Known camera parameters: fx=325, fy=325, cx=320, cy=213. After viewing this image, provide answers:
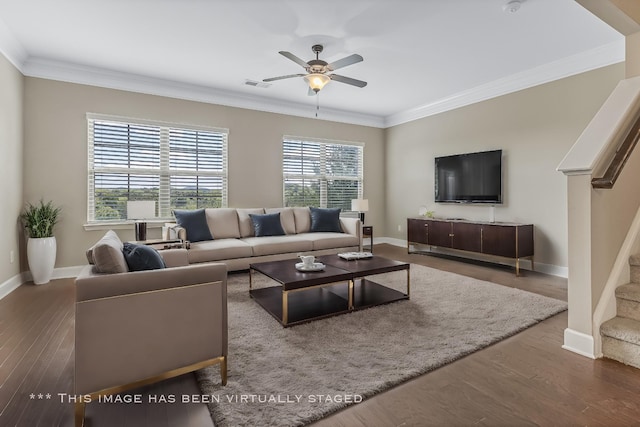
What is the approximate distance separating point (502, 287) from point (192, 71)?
4995 millimetres

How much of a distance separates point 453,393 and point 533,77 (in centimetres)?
472

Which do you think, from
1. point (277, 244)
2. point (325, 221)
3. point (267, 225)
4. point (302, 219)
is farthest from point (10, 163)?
point (325, 221)

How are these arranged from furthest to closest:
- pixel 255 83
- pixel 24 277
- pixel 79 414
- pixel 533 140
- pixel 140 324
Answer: pixel 255 83
pixel 533 140
pixel 24 277
pixel 140 324
pixel 79 414

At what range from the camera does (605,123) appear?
243 centimetres

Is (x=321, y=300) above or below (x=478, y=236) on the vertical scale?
below

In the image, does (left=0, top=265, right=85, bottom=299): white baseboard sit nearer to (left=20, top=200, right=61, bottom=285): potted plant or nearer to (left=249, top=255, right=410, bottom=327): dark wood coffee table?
(left=20, top=200, right=61, bottom=285): potted plant

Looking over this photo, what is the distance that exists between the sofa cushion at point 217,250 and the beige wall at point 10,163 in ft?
6.55

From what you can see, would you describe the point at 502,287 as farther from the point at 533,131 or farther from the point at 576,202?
the point at 533,131

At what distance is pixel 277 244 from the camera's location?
15.4 ft

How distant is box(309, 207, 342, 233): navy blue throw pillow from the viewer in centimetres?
563

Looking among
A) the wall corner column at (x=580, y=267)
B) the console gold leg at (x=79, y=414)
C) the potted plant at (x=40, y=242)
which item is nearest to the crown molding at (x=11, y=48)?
the potted plant at (x=40, y=242)

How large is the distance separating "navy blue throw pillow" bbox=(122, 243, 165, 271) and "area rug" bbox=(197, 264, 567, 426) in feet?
2.41

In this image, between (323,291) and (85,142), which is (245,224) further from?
(85,142)

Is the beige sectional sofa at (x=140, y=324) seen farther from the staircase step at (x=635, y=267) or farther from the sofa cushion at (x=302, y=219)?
the sofa cushion at (x=302, y=219)
